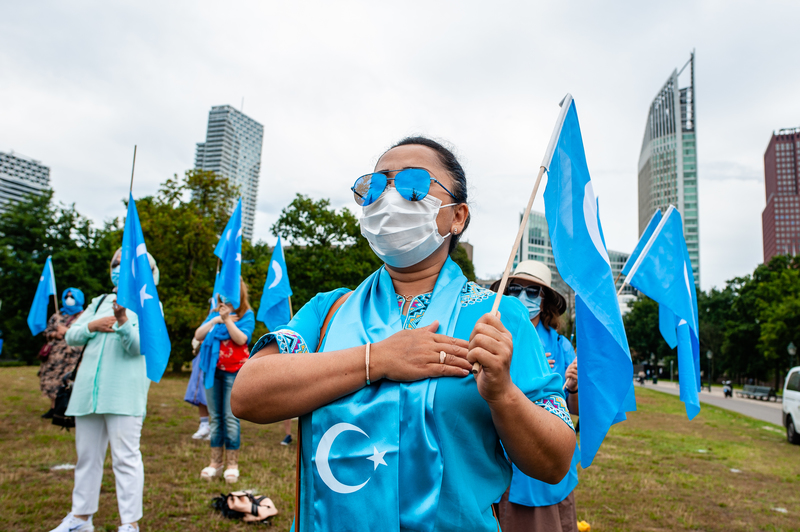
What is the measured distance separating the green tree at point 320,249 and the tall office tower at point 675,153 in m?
116

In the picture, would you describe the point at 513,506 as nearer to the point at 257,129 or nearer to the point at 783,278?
the point at 783,278

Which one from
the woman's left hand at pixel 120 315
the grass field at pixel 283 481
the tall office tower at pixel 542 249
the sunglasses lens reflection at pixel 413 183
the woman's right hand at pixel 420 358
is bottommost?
the grass field at pixel 283 481

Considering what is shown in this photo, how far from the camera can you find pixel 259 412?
1.54m

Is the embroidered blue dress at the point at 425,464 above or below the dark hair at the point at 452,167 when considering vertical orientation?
below

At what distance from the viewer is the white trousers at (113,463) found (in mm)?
4016

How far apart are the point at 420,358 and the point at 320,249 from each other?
88.8 feet

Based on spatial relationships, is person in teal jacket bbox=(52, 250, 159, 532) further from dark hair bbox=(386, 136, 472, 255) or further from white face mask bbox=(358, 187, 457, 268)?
dark hair bbox=(386, 136, 472, 255)

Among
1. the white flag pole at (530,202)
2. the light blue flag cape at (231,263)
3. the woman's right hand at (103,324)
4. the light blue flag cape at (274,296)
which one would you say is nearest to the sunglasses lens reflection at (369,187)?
the white flag pole at (530,202)

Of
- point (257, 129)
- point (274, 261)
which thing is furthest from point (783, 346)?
point (257, 129)

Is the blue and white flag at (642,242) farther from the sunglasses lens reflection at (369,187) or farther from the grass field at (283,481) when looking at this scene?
the sunglasses lens reflection at (369,187)

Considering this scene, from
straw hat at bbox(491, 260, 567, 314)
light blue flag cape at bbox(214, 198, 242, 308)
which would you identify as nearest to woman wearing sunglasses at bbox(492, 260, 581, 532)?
straw hat at bbox(491, 260, 567, 314)

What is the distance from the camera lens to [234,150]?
16788 cm

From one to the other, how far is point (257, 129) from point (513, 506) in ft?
643

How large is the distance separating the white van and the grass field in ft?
1.95
